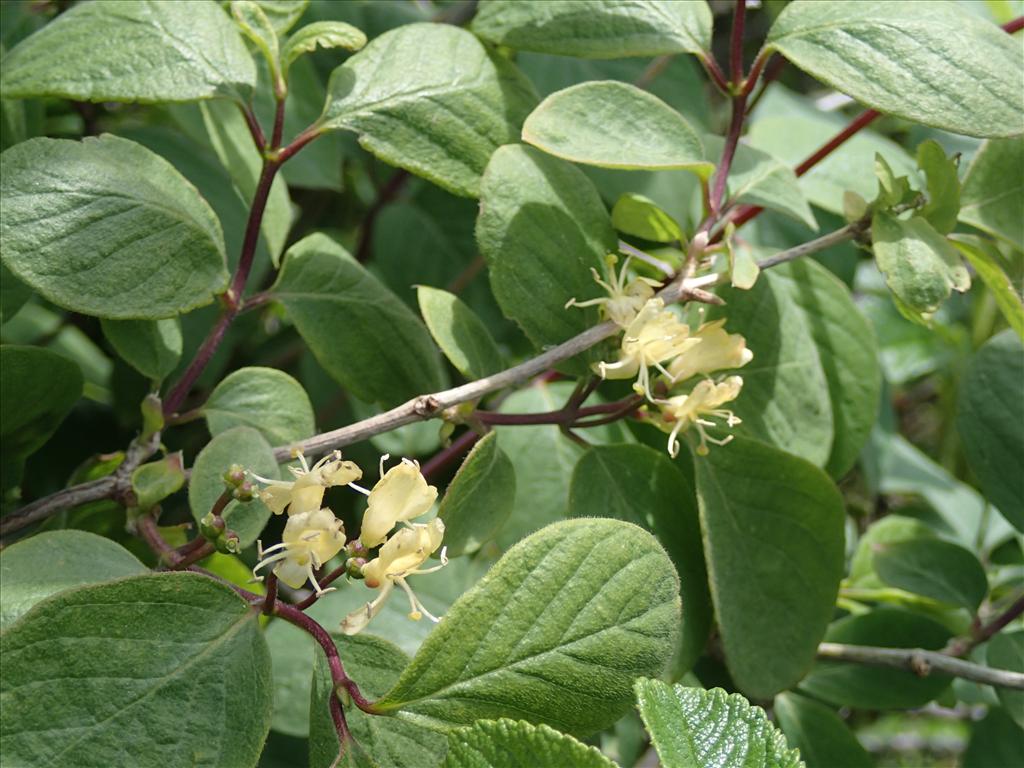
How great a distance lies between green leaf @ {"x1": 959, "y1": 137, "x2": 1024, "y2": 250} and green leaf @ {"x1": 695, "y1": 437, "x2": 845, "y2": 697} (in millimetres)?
216

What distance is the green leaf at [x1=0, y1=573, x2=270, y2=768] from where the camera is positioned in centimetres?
49

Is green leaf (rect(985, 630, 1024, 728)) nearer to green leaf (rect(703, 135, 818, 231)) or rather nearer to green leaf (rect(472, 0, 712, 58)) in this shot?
green leaf (rect(703, 135, 818, 231))

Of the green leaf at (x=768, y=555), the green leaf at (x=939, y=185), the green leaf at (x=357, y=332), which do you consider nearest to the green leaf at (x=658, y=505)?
the green leaf at (x=768, y=555)

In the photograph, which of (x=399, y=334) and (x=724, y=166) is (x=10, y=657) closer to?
(x=399, y=334)

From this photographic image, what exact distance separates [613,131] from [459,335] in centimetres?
16

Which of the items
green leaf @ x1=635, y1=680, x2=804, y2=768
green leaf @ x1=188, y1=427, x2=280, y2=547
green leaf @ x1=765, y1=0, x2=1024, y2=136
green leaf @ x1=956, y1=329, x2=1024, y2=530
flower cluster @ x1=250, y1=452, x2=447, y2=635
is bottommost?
→ green leaf @ x1=956, y1=329, x2=1024, y2=530

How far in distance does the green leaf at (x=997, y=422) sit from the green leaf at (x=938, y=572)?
51mm

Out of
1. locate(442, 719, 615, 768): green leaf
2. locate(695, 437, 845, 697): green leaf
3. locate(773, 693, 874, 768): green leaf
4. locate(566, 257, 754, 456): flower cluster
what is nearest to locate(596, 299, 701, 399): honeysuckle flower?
locate(566, 257, 754, 456): flower cluster

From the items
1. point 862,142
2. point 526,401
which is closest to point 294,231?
point 526,401

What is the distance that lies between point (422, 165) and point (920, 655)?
1.64 ft

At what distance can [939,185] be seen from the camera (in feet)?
2.43

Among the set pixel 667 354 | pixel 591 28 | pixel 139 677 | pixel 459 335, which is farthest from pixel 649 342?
pixel 139 677

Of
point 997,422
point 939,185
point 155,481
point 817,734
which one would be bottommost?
point 817,734

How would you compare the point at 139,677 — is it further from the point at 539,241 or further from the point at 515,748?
the point at 539,241
